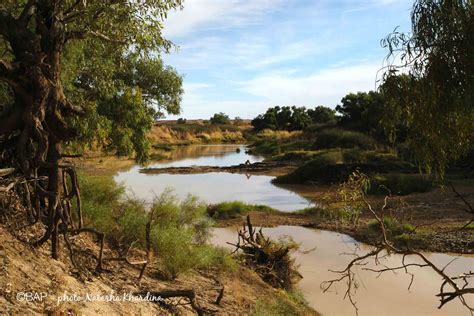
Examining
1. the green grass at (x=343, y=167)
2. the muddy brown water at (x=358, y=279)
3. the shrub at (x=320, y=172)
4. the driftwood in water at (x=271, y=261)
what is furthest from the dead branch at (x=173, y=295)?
the shrub at (x=320, y=172)

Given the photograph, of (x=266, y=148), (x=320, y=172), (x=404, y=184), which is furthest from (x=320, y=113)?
(x=404, y=184)

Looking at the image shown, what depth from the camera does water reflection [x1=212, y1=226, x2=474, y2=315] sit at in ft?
33.9

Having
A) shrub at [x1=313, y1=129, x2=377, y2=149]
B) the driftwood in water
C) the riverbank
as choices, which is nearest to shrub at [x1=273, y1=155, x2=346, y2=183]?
the riverbank

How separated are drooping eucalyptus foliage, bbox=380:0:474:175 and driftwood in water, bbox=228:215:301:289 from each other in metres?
5.20

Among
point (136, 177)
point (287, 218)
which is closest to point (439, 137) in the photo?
point (287, 218)

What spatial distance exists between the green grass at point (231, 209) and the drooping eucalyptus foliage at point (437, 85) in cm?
1348

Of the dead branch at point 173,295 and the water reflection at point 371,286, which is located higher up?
the dead branch at point 173,295

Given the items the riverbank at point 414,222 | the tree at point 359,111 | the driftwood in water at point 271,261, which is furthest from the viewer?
the tree at point 359,111

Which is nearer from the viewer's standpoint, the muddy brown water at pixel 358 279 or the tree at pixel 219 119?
the muddy brown water at pixel 358 279

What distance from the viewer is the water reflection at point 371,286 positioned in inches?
407

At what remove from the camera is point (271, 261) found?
449 inches

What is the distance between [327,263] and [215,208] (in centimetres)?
780

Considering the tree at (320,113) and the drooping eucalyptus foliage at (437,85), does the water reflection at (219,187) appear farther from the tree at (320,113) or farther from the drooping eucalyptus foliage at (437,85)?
the tree at (320,113)

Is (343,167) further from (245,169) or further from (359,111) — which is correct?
(359,111)
